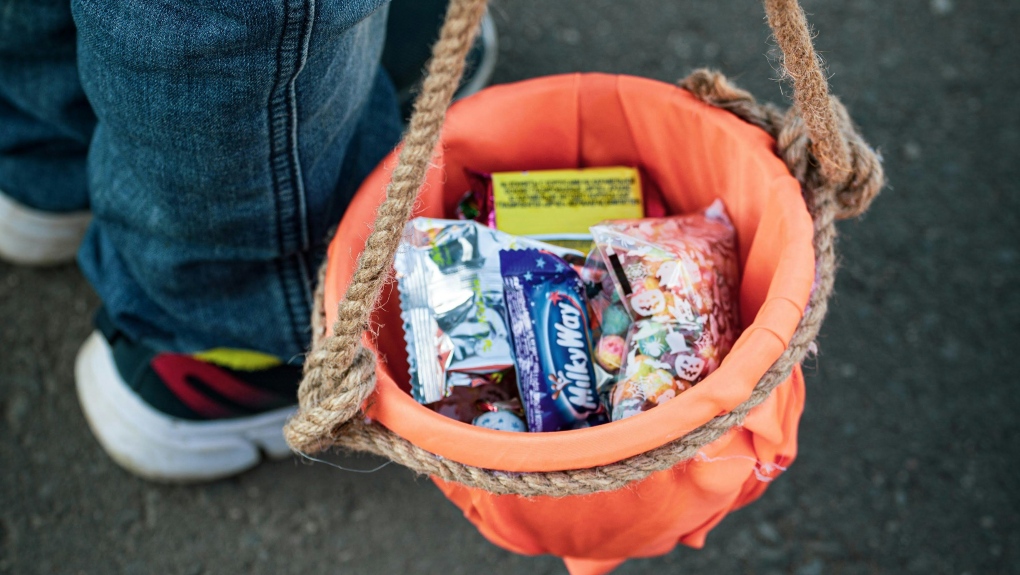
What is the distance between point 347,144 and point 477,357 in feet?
1.00

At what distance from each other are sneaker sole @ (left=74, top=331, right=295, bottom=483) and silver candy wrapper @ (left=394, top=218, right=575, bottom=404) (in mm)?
379

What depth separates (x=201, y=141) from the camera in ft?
2.29

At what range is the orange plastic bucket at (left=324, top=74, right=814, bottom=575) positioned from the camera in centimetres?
59

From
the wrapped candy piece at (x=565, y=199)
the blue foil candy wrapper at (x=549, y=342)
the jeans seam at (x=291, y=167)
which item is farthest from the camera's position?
the wrapped candy piece at (x=565, y=199)

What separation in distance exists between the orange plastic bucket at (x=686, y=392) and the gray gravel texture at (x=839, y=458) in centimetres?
20

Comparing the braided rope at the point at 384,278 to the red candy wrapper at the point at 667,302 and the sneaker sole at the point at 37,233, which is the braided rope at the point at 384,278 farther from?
the sneaker sole at the point at 37,233

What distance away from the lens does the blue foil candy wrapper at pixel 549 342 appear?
0.72 m

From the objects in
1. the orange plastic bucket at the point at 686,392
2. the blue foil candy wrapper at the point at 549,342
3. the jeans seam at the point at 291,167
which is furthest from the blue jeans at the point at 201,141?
the blue foil candy wrapper at the point at 549,342

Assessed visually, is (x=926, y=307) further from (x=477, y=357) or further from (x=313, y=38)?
(x=313, y=38)

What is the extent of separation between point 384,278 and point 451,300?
210 millimetres

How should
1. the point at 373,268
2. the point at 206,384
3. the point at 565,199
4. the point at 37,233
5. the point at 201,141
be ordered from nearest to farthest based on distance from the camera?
the point at 373,268
the point at 201,141
the point at 565,199
the point at 206,384
the point at 37,233

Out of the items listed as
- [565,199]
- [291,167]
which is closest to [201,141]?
[291,167]

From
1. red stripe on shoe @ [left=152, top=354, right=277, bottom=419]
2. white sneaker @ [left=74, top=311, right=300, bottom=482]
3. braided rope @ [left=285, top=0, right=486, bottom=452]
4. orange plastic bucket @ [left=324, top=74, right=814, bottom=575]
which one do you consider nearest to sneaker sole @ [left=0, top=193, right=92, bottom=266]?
white sneaker @ [left=74, top=311, right=300, bottom=482]

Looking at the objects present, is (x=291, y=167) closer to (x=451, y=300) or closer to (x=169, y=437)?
(x=451, y=300)
